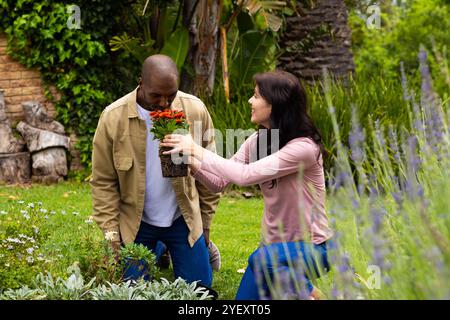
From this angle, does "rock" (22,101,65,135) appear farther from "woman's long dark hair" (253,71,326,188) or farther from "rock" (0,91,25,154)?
"woman's long dark hair" (253,71,326,188)

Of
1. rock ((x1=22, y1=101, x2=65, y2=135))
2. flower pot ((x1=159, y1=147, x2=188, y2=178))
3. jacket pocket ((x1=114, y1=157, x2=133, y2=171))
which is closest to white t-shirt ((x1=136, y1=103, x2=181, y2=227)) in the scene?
jacket pocket ((x1=114, y1=157, x2=133, y2=171))

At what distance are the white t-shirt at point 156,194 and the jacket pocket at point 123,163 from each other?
0.14 meters

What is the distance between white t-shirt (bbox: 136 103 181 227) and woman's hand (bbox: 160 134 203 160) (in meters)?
0.74

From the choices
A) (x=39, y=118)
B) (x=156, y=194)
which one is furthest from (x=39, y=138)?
(x=156, y=194)

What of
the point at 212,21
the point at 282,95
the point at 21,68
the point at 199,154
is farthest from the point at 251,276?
the point at 21,68

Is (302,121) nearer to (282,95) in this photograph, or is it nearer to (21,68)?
(282,95)

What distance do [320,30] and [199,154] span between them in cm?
785

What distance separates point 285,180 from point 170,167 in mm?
683

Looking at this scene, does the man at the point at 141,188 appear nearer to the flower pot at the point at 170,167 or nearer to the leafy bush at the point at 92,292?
the flower pot at the point at 170,167

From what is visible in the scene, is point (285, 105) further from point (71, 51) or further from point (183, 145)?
point (71, 51)

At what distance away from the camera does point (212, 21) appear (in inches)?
428

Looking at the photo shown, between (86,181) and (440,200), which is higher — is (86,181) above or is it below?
below

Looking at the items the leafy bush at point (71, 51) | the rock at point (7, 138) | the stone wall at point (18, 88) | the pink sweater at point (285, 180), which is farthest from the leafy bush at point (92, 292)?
the stone wall at point (18, 88)

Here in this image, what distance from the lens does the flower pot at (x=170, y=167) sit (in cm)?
452
